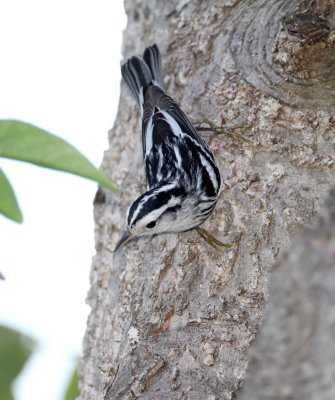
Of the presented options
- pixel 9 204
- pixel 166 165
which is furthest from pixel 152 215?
pixel 9 204

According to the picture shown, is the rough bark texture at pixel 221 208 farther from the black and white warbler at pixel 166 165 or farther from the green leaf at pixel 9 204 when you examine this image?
the green leaf at pixel 9 204

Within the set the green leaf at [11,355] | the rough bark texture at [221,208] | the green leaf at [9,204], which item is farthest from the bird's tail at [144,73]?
the green leaf at [9,204]

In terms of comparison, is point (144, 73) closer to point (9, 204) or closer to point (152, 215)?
point (152, 215)

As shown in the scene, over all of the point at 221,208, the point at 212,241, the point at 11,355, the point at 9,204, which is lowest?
the point at 11,355

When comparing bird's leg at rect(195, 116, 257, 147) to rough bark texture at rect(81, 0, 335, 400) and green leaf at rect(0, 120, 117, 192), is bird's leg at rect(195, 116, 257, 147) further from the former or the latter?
green leaf at rect(0, 120, 117, 192)

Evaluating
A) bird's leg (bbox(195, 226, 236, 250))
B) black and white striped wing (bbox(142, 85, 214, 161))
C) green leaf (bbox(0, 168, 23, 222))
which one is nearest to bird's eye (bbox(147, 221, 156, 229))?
bird's leg (bbox(195, 226, 236, 250))

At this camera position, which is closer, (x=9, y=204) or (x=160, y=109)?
(x=9, y=204)
